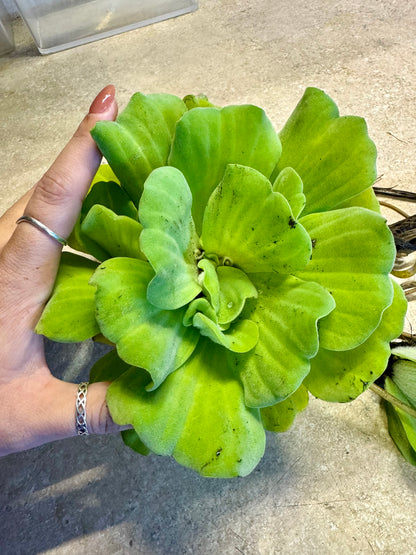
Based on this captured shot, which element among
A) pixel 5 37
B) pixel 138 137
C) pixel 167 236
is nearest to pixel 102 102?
pixel 138 137

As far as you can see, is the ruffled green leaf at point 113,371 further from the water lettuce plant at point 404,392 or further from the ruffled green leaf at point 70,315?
the water lettuce plant at point 404,392

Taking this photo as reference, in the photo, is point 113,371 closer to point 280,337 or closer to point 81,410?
point 81,410

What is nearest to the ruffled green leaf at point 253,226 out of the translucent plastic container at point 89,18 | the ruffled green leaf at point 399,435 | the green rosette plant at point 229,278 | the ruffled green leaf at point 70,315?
the green rosette plant at point 229,278

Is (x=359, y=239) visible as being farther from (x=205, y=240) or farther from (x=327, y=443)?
(x=327, y=443)

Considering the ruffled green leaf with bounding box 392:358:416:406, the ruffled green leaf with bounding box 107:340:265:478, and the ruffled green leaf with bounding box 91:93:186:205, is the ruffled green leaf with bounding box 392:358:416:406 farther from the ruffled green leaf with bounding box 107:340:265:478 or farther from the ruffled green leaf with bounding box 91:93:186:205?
the ruffled green leaf with bounding box 91:93:186:205

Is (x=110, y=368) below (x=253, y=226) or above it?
below

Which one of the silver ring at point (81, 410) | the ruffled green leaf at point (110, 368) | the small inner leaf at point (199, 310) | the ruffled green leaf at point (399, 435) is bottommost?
the ruffled green leaf at point (399, 435)
